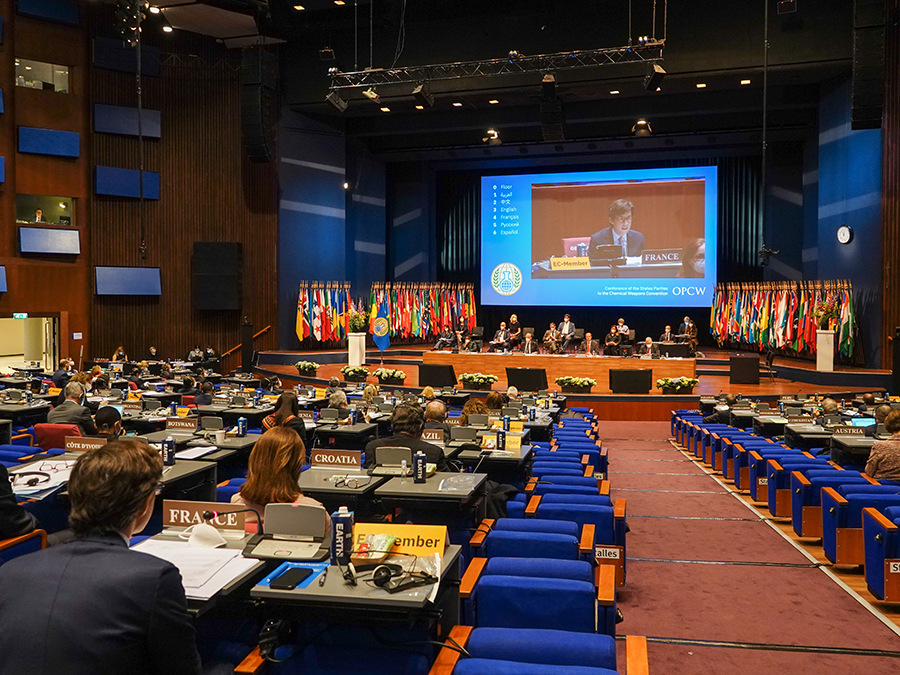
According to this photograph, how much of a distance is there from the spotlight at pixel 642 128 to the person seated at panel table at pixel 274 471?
16362 mm

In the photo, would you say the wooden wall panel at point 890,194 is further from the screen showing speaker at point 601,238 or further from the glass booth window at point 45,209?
the glass booth window at point 45,209

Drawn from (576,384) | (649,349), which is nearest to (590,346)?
(649,349)

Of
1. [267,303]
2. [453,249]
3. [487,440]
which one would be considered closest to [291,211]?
[267,303]

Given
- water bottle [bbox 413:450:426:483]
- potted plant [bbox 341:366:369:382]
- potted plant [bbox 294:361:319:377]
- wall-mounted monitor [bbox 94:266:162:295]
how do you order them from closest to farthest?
water bottle [bbox 413:450:426:483] < potted plant [bbox 341:366:369:382] < potted plant [bbox 294:361:319:377] < wall-mounted monitor [bbox 94:266:162:295]

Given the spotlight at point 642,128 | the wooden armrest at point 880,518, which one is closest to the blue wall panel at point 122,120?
the spotlight at point 642,128

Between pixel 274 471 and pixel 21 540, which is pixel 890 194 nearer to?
pixel 274 471

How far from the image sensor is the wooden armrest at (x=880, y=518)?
13.6 ft

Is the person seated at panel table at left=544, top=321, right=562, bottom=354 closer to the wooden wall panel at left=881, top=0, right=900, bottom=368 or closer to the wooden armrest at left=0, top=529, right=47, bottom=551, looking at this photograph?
the wooden wall panel at left=881, top=0, right=900, bottom=368

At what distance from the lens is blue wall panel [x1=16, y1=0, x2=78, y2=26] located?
17.6 metres

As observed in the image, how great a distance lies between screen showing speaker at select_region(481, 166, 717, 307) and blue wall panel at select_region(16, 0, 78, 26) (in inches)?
440

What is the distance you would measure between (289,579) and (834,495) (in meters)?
3.88

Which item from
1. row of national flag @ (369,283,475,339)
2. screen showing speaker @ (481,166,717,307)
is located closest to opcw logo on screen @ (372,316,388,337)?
row of national flag @ (369,283,475,339)

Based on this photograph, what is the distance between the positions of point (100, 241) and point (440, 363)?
9.47 m

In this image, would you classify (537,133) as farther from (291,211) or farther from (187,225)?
(187,225)
